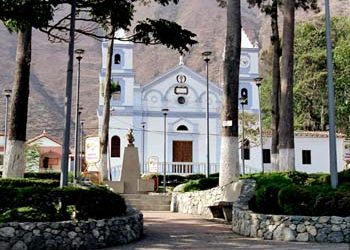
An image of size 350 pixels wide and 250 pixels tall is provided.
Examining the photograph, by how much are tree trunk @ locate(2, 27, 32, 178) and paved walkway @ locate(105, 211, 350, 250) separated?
3.44 metres

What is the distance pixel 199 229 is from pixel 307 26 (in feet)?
122

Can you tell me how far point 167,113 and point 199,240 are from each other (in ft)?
89.2

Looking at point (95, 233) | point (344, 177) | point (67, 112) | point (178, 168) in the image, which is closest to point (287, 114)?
point (344, 177)

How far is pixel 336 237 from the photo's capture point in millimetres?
8938

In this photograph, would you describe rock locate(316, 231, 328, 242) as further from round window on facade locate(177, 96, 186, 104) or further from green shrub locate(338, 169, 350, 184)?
round window on facade locate(177, 96, 186, 104)

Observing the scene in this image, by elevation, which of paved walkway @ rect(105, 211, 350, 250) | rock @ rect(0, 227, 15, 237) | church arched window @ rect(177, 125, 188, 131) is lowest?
paved walkway @ rect(105, 211, 350, 250)

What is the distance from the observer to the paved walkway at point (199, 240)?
8.53 metres

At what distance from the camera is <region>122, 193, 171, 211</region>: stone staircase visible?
718 inches

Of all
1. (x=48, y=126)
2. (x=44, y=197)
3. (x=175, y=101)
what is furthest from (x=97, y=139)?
(x=48, y=126)

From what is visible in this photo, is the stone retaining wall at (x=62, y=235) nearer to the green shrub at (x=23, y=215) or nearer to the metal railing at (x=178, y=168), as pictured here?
the green shrub at (x=23, y=215)

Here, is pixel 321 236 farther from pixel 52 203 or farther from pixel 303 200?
pixel 52 203

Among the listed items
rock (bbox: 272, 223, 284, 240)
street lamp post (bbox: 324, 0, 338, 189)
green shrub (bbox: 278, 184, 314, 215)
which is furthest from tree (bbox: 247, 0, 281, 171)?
rock (bbox: 272, 223, 284, 240)

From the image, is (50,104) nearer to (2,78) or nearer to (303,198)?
(2,78)

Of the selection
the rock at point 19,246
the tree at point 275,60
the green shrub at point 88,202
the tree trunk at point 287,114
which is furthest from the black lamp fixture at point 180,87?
the rock at point 19,246
